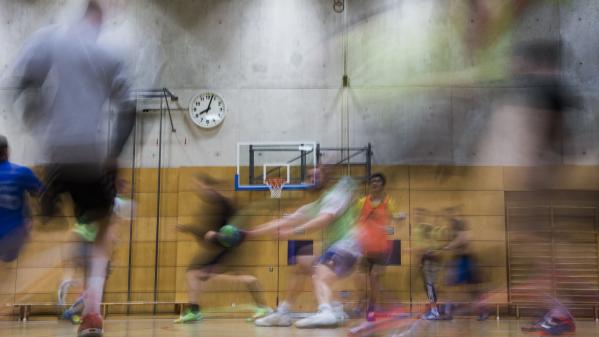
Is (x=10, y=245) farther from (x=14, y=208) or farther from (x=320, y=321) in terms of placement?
(x=320, y=321)

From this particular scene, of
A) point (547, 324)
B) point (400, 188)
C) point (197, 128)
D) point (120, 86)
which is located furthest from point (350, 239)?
point (197, 128)

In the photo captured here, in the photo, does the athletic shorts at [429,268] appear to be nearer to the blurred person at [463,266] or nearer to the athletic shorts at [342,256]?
the blurred person at [463,266]

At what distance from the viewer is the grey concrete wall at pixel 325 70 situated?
8.79 meters

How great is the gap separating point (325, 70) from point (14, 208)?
680 centimetres

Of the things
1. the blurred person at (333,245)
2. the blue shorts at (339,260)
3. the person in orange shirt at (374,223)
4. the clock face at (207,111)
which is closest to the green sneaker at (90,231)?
the blurred person at (333,245)

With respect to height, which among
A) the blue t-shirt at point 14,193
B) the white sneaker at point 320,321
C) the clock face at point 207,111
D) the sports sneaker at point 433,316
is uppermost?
the clock face at point 207,111

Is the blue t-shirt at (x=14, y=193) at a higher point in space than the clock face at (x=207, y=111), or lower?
lower

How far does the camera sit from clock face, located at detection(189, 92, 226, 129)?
352 inches

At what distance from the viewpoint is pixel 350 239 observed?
14.1 feet

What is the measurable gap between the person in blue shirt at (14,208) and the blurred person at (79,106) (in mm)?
420

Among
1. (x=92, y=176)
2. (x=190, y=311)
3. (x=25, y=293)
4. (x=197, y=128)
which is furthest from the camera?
(x=197, y=128)

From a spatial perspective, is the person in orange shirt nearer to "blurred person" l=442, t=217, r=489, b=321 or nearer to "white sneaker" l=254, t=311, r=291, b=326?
"white sneaker" l=254, t=311, r=291, b=326

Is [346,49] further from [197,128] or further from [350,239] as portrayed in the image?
[350,239]

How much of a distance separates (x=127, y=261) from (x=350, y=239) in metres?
5.36
